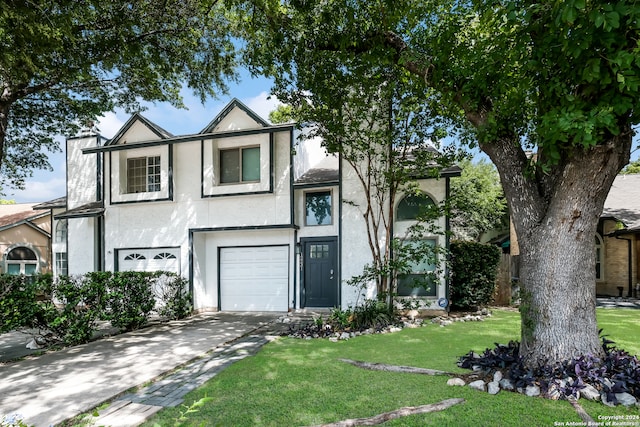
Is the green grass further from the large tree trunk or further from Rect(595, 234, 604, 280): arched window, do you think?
Rect(595, 234, 604, 280): arched window

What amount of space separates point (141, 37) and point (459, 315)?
10570 millimetres

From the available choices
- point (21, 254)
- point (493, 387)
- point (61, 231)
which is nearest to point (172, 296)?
point (61, 231)

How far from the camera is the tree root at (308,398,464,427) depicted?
11.3 ft

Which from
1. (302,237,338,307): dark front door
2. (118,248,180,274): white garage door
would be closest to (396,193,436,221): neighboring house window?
(302,237,338,307): dark front door

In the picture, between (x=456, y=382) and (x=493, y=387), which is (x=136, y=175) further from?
(x=493, y=387)

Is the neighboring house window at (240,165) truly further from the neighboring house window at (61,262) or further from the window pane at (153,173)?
the neighboring house window at (61,262)

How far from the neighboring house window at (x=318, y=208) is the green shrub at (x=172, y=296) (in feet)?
13.8

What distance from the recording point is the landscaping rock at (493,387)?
398 centimetres

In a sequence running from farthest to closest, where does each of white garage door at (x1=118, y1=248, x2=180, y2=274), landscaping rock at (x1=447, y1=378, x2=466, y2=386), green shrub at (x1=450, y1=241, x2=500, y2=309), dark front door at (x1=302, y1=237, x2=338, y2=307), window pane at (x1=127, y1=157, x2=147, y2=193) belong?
window pane at (x1=127, y1=157, x2=147, y2=193) < white garage door at (x1=118, y1=248, x2=180, y2=274) < dark front door at (x1=302, y1=237, x2=338, y2=307) < green shrub at (x1=450, y1=241, x2=500, y2=309) < landscaping rock at (x1=447, y1=378, x2=466, y2=386)

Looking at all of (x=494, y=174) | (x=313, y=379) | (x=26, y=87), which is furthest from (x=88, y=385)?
(x=494, y=174)

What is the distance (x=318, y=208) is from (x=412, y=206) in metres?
2.80

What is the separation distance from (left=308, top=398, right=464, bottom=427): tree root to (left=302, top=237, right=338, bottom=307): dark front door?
21.8 feet

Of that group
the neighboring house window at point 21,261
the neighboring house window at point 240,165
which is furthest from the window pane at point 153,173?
the neighboring house window at point 21,261

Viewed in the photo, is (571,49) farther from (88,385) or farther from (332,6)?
(88,385)
